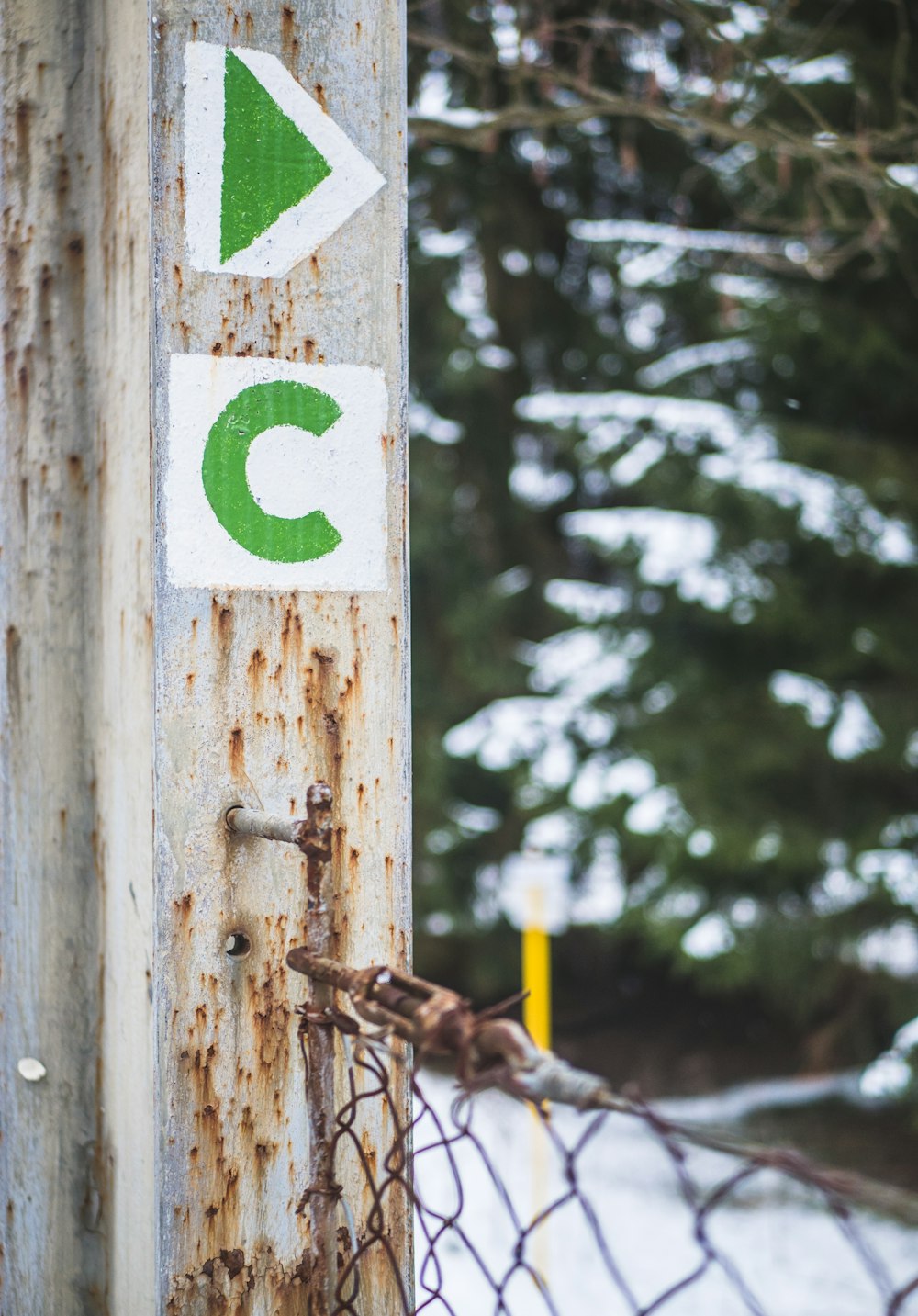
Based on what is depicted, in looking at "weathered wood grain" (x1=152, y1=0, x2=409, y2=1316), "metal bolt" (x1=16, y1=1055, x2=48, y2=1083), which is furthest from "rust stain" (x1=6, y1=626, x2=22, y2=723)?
"metal bolt" (x1=16, y1=1055, x2=48, y2=1083)

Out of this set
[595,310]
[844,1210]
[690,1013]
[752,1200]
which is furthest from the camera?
[690,1013]

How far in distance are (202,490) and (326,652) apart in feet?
0.74

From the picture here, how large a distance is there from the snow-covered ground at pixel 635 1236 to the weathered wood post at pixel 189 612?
2.68 m

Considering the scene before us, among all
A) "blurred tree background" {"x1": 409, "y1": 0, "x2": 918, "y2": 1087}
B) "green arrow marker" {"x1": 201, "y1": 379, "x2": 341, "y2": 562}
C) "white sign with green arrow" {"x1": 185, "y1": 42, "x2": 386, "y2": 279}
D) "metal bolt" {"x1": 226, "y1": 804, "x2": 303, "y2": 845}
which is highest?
"blurred tree background" {"x1": 409, "y1": 0, "x2": 918, "y2": 1087}

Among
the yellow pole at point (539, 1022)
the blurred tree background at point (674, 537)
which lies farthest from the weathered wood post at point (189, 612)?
the yellow pole at point (539, 1022)

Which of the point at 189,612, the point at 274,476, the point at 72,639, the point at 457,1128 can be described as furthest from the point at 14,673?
the point at 457,1128

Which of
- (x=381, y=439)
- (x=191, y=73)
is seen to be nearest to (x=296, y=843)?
Answer: (x=381, y=439)

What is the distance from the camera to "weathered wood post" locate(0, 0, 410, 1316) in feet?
4.29

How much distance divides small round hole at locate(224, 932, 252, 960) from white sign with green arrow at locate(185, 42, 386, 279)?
727mm

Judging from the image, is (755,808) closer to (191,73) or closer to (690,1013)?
(690,1013)

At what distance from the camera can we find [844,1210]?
890 mm

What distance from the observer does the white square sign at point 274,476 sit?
133cm

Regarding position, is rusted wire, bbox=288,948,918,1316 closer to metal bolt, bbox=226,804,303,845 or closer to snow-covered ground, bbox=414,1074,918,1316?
metal bolt, bbox=226,804,303,845

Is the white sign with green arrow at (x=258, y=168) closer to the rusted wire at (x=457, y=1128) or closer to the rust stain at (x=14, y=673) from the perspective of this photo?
the rust stain at (x=14, y=673)
